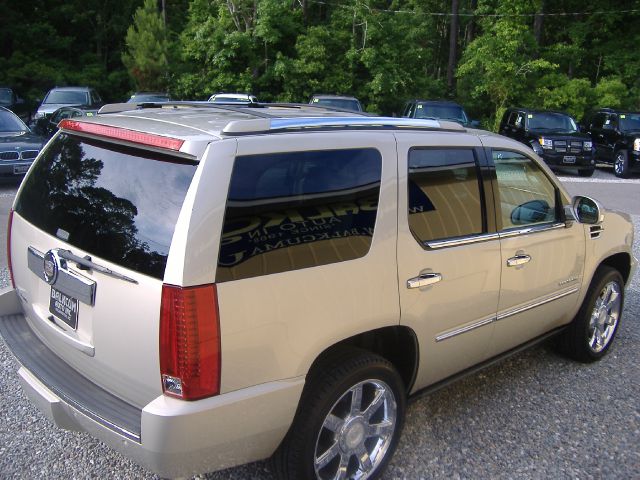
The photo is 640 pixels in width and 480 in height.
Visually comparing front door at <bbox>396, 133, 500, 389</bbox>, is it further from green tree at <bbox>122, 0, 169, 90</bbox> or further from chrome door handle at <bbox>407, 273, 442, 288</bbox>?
green tree at <bbox>122, 0, 169, 90</bbox>

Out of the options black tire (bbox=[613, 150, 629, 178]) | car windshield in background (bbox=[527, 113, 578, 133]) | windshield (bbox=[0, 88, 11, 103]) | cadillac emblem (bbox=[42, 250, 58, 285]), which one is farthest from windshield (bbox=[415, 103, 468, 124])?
cadillac emblem (bbox=[42, 250, 58, 285])

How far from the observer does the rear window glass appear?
2289 millimetres

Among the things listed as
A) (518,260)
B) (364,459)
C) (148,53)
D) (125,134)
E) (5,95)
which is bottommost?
(364,459)

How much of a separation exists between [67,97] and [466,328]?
18.6 metres

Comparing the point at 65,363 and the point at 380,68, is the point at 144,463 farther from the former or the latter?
the point at 380,68

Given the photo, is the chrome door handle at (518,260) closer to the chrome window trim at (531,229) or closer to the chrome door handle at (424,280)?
the chrome window trim at (531,229)

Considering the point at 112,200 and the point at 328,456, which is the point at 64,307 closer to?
the point at 112,200

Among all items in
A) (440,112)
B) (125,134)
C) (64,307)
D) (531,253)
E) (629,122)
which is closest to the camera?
(125,134)

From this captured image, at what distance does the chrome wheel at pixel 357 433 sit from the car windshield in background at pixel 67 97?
18329 millimetres

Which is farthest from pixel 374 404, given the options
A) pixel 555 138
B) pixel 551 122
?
pixel 551 122

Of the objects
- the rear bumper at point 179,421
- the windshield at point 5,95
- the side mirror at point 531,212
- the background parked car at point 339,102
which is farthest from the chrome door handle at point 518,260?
the windshield at point 5,95

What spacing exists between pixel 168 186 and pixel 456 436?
2.24 meters

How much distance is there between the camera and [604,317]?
15.1 ft

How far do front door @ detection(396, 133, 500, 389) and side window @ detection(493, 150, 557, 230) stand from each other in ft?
1.01
